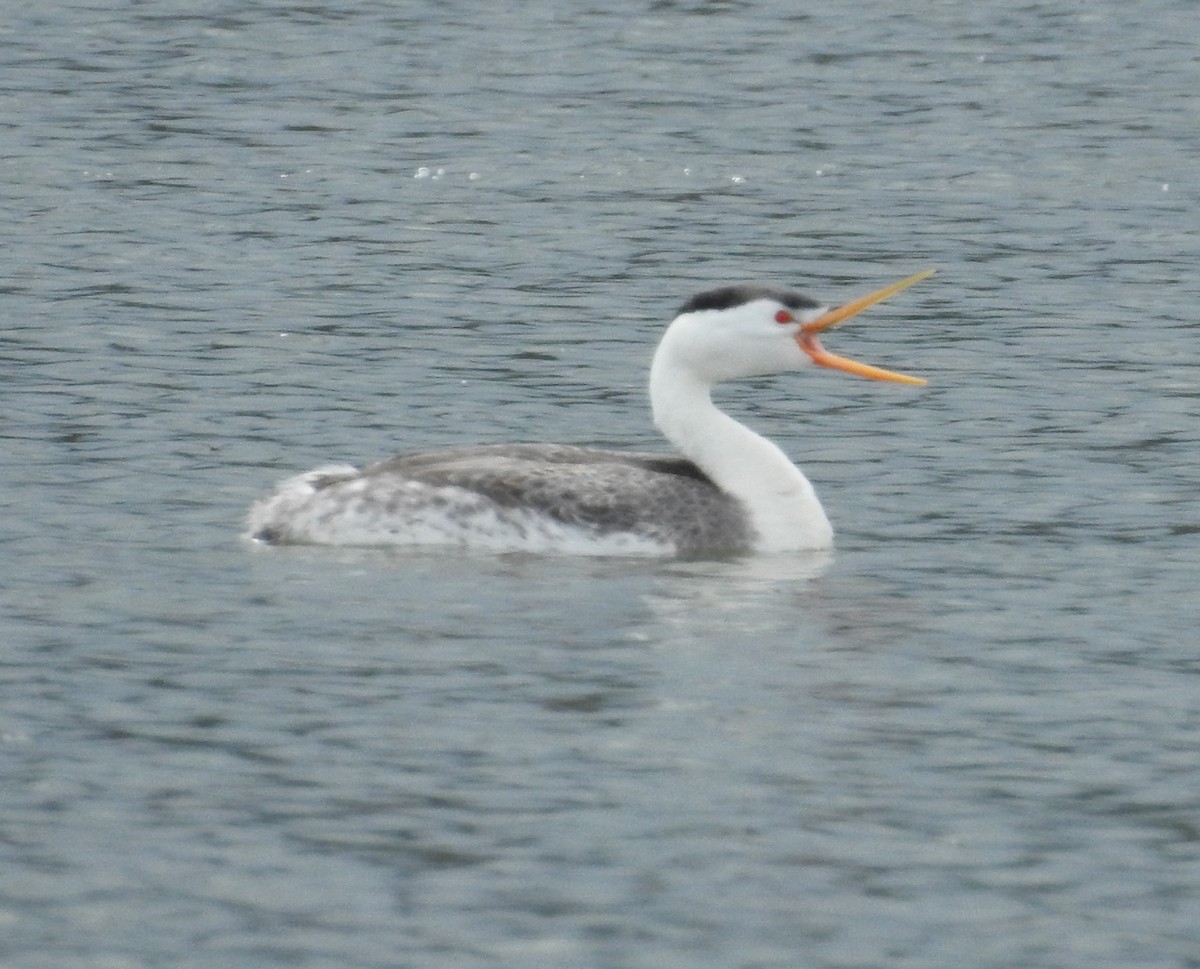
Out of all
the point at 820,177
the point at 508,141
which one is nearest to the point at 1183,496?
the point at 820,177

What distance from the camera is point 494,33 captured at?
109 ft

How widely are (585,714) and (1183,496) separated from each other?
519cm

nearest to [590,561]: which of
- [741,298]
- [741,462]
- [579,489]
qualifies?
[579,489]

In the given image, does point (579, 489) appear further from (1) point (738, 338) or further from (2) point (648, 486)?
(1) point (738, 338)

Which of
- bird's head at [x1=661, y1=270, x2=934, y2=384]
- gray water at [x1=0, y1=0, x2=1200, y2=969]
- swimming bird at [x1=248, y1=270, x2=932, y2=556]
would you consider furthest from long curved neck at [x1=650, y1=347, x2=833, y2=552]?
gray water at [x1=0, y1=0, x2=1200, y2=969]

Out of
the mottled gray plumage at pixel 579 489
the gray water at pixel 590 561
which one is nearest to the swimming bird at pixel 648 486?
the mottled gray plumage at pixel 579 489

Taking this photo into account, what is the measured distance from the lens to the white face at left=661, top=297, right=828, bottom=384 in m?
15.3

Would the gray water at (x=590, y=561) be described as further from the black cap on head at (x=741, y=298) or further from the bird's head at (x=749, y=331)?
the black cap on head at (x=741, y=298)

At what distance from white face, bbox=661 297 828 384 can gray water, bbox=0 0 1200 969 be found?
0.95m

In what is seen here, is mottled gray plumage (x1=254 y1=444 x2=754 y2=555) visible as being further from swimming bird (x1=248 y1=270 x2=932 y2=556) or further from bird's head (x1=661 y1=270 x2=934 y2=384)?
bird's head (x1=661 y1=270 x2=934 y2=384)

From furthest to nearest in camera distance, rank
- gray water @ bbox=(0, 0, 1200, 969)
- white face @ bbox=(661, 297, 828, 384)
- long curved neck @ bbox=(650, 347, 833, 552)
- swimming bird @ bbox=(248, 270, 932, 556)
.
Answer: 1. white face @ bbox=(661, 297, 828, 384)
2. long curved neck @ bbox=(650, 347, 833, 552)
3. swimming bird @ bbox=(248, 270, 932, 556)
4. gray water @ bbox=(0, 0, 1200, 969)

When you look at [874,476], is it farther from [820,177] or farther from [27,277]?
[820,177]

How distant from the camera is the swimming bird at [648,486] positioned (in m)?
14.7

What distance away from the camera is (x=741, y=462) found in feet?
49.8
